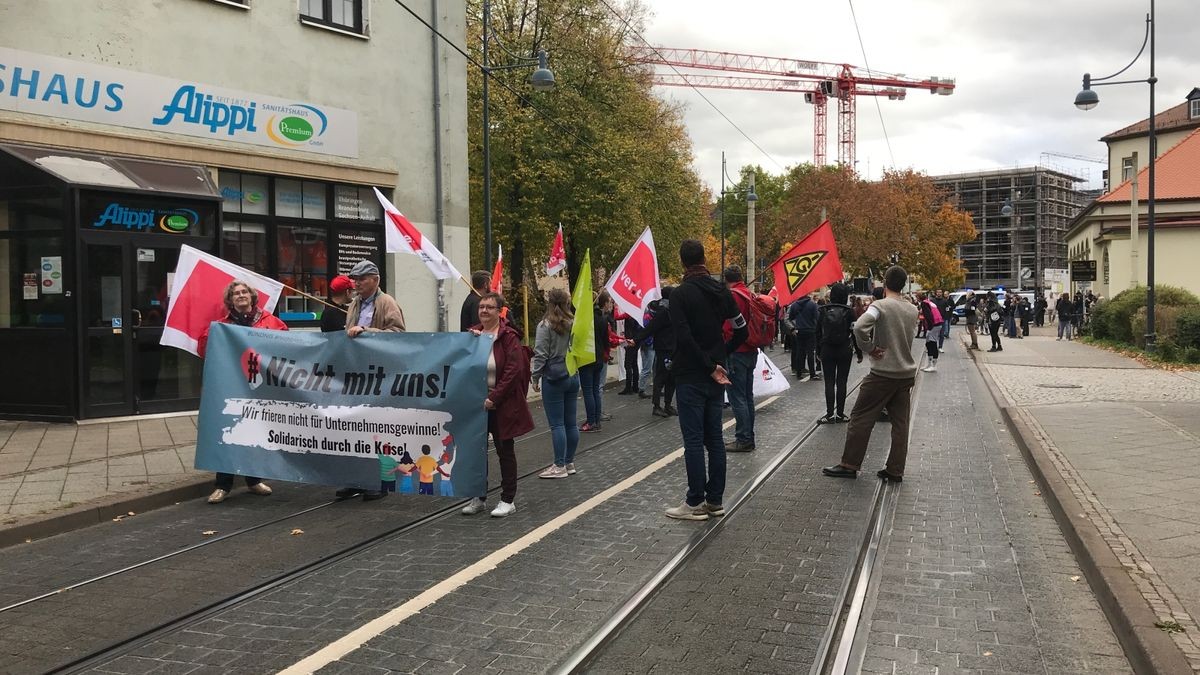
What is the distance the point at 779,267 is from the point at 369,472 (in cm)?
719

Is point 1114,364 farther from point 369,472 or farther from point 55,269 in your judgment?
point 55,269

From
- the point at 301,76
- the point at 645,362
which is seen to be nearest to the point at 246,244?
the point at 301,76

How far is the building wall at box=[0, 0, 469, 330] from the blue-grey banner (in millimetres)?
6333

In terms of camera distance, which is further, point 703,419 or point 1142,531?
point 703,419

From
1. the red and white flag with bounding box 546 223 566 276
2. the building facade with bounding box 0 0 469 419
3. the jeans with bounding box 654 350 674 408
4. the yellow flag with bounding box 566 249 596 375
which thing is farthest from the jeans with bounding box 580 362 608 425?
the building facade with bounding box 0 0 469 419

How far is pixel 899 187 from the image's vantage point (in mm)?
62125

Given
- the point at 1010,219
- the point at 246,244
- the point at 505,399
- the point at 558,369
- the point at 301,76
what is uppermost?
the point at 1010,219

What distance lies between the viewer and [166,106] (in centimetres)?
1329

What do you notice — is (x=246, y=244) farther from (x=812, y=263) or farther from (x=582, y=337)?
(x=812, y=263)

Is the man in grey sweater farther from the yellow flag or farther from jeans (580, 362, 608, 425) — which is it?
jeans (580, 362, 608, 425)

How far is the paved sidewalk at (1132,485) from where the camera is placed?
4.59 meters

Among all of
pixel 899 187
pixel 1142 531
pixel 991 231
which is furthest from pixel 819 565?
pixel 991 231

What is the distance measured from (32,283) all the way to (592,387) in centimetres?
724

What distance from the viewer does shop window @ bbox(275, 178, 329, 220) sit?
1535 centimetres
